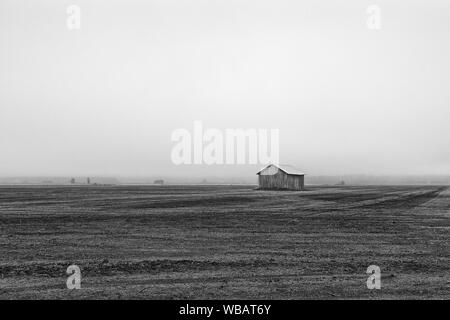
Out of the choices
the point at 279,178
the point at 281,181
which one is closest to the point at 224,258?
the point at 281,181

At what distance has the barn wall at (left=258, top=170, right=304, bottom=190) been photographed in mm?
76250

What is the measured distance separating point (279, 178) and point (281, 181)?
66 cm

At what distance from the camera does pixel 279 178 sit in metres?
76.9

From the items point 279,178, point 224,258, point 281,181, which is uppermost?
point 279,178

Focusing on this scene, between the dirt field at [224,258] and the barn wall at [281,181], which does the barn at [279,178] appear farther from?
the dirt field at [224,258]

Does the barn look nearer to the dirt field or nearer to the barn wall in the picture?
the barn wall

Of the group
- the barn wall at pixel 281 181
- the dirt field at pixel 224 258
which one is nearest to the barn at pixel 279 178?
the barn wall at pixel 281 181

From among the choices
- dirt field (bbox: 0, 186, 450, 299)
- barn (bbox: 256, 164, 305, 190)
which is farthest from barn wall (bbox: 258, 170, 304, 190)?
dirt field (bbox: 0, 186, 450, 299)

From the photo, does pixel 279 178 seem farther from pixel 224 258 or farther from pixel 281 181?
pixel 224 258

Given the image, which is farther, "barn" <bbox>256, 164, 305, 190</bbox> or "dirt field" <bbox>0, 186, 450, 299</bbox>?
"barn" <bbox>256, 164, 305, 190</bbox>

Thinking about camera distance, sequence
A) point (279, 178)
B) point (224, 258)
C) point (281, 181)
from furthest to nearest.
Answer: point (279, 178) → point (281, 181) → point (224, 258)

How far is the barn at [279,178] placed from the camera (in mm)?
76250
